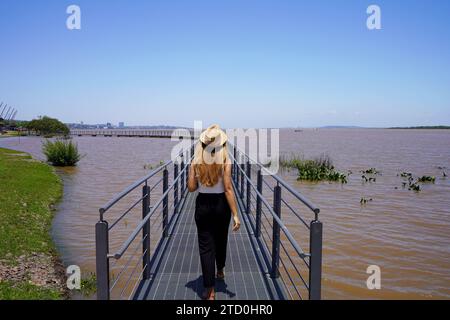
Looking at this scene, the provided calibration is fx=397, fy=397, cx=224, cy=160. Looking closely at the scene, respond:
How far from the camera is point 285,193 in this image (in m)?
18.2

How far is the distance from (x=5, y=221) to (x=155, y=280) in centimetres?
736


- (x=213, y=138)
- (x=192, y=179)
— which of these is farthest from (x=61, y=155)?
(x=213, y=138)

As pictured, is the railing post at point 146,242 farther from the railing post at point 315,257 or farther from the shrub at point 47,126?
the shrub at point 47,126

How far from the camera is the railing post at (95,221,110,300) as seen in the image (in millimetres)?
3244

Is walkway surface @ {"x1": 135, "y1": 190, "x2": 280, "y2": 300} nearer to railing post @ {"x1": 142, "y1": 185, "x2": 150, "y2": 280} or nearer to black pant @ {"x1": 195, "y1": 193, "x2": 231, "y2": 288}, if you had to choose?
railing post @ {"x1": 142, "y1": 185, "x2": 150, "y2": 280}

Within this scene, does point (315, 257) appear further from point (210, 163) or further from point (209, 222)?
point (210, 163)

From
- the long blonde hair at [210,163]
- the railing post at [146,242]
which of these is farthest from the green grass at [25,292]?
the long blonde hair at [210,163]

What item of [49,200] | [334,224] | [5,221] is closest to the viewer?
[5,221]

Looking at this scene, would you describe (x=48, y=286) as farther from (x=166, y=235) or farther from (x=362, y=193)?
(x=362, y=193)

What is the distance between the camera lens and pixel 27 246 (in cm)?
895

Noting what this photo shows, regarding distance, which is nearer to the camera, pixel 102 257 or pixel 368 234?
pixel 102 257

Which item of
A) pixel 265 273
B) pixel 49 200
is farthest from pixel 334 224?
pixel 49 200

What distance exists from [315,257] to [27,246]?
25.3 ft

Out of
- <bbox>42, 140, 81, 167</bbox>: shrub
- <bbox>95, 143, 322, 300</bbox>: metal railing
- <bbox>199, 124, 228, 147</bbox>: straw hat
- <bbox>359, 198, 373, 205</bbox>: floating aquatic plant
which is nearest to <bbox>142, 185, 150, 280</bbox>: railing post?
<bbox>95, 143, 322, 300</bbox>: metal railing
